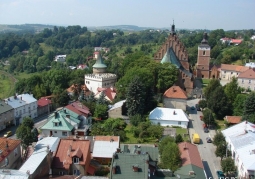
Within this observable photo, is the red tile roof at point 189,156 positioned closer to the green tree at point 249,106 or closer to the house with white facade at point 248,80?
the green tree at point 249,106

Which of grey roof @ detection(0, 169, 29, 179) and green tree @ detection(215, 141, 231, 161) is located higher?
grey roof @ detection(0, 169, 29, 179)

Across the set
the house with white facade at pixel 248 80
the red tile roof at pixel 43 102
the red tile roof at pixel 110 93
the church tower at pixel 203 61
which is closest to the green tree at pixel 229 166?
the red tile roof at pixel 110 93

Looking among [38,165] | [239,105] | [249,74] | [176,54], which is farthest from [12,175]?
[249,74]

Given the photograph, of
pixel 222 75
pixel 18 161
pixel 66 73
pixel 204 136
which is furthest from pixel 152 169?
pixel 222 75

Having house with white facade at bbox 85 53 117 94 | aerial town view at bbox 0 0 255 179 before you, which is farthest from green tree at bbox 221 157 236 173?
house with white facade at bbox 85 53 117 94

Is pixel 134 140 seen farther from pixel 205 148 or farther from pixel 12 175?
pixel 12 175

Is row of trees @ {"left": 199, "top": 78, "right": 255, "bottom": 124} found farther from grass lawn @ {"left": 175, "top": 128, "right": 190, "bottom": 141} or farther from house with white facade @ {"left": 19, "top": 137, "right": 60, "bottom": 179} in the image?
house with white facade @ {"left": 19, "top": 137, "right": 60, "bottom": 179}
